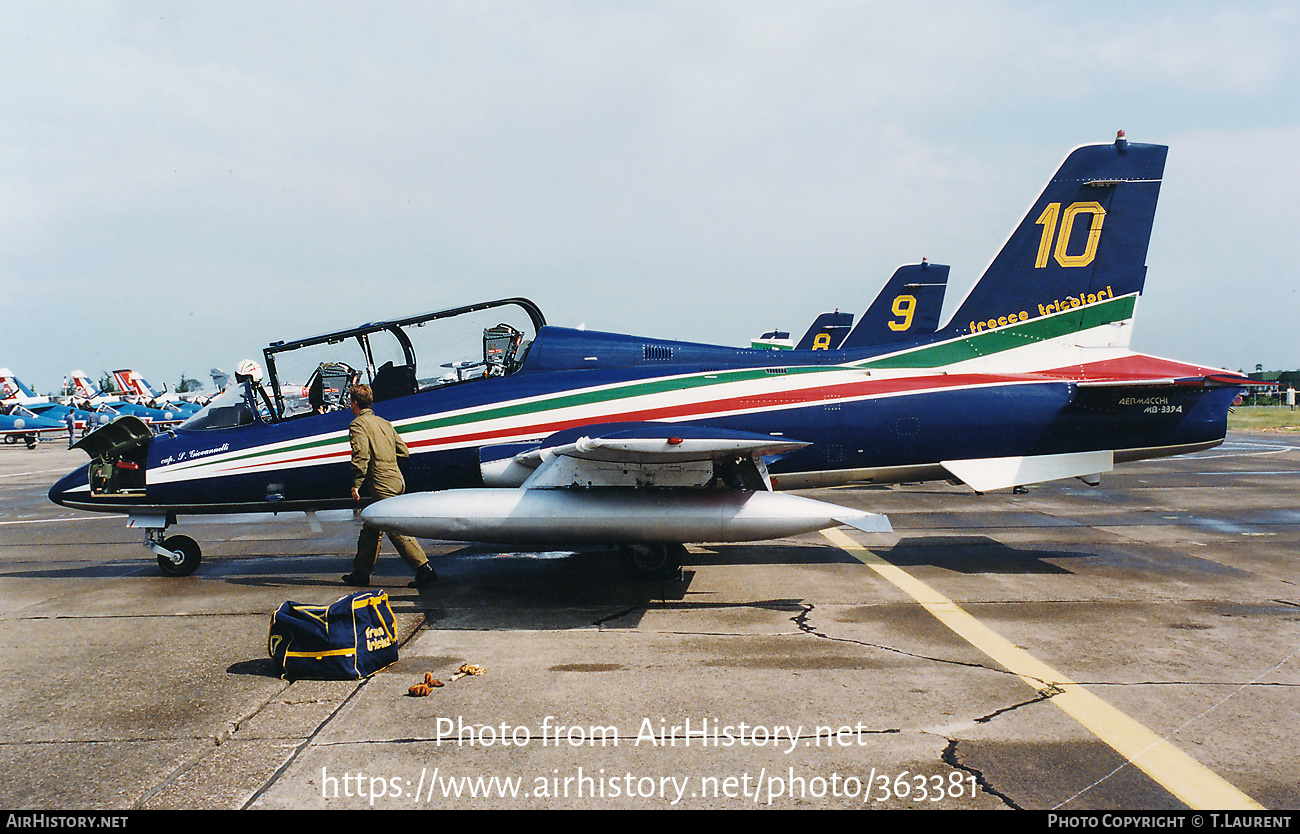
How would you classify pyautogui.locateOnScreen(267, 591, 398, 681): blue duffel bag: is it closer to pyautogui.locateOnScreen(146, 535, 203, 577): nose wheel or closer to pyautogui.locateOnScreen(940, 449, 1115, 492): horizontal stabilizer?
pyautogui.locateOnScreen(146, 535, 203, 577): nose wheel

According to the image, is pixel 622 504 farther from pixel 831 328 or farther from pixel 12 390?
pixel 12 390

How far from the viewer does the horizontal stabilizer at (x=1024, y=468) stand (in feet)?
28.8

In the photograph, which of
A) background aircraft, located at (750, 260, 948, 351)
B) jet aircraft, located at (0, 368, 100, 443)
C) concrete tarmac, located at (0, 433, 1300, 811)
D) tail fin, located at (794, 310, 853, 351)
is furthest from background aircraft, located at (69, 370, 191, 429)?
concrete tarmac, located at (0, 433, 1300, 811)

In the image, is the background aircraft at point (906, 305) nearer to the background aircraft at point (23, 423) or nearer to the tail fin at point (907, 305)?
the tail fin at point (907, 305)

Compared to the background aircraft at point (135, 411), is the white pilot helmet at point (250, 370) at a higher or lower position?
higher

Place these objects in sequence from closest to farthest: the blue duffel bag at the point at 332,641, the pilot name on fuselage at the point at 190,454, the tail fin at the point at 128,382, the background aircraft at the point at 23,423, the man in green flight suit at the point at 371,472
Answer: the blue duffel bag at the point at 332,641 → the man in green flight suit at the point at 371,472 → the pilot name on fuselage at the point at 190,454 → the background aircraft at the point at 23,423 → the tail fin at the point at 128,382

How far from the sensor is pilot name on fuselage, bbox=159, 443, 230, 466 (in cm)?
862

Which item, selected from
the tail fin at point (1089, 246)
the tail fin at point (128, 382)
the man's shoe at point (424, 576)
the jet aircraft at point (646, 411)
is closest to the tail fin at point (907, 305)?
the tail fin at point (1089, 246)

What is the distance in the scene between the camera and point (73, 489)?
8812mm

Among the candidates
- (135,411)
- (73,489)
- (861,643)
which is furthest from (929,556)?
(135,411)

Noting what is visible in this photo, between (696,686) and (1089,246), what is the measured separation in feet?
25.4

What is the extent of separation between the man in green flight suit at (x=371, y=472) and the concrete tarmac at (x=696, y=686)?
0.37m

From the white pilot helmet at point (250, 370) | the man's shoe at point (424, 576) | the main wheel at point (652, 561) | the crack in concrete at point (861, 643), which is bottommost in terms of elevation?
the man's shoe at point (424, 576)

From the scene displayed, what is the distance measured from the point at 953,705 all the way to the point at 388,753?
3.30 m
